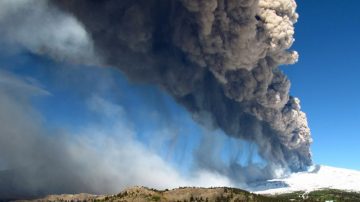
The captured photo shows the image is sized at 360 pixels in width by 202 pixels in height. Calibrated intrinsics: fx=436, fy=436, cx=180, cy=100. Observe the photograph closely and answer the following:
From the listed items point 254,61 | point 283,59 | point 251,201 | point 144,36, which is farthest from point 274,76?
point 144,36

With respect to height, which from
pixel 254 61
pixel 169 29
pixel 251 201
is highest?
pixel 169 29

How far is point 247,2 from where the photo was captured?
431ft

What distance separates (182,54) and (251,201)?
63799mm

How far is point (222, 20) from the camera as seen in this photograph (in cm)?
13525

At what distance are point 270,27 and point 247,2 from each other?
17028 millimetres

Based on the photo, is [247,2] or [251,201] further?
[251,201]

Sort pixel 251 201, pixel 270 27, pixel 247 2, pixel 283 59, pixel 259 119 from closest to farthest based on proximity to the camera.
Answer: pixel 247 2 → pixel 270 27 → pixel 283 59 → pixel 251 201 → pixel 259 119

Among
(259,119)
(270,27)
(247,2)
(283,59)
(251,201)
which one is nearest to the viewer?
(247,2)

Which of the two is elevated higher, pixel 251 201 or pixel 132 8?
pixel 132 8

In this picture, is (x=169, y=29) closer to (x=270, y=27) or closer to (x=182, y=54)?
(x=182, y=54)

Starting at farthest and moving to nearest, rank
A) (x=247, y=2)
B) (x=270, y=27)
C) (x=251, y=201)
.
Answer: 1. (x=251, y=201)
2. (x=270, y=27)
3. (x=247, y=2)

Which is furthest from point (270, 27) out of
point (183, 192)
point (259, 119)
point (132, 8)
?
point (183, 192)

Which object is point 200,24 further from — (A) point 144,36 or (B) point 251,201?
(B) point 251,201

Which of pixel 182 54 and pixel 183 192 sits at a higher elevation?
pixel 182 54
